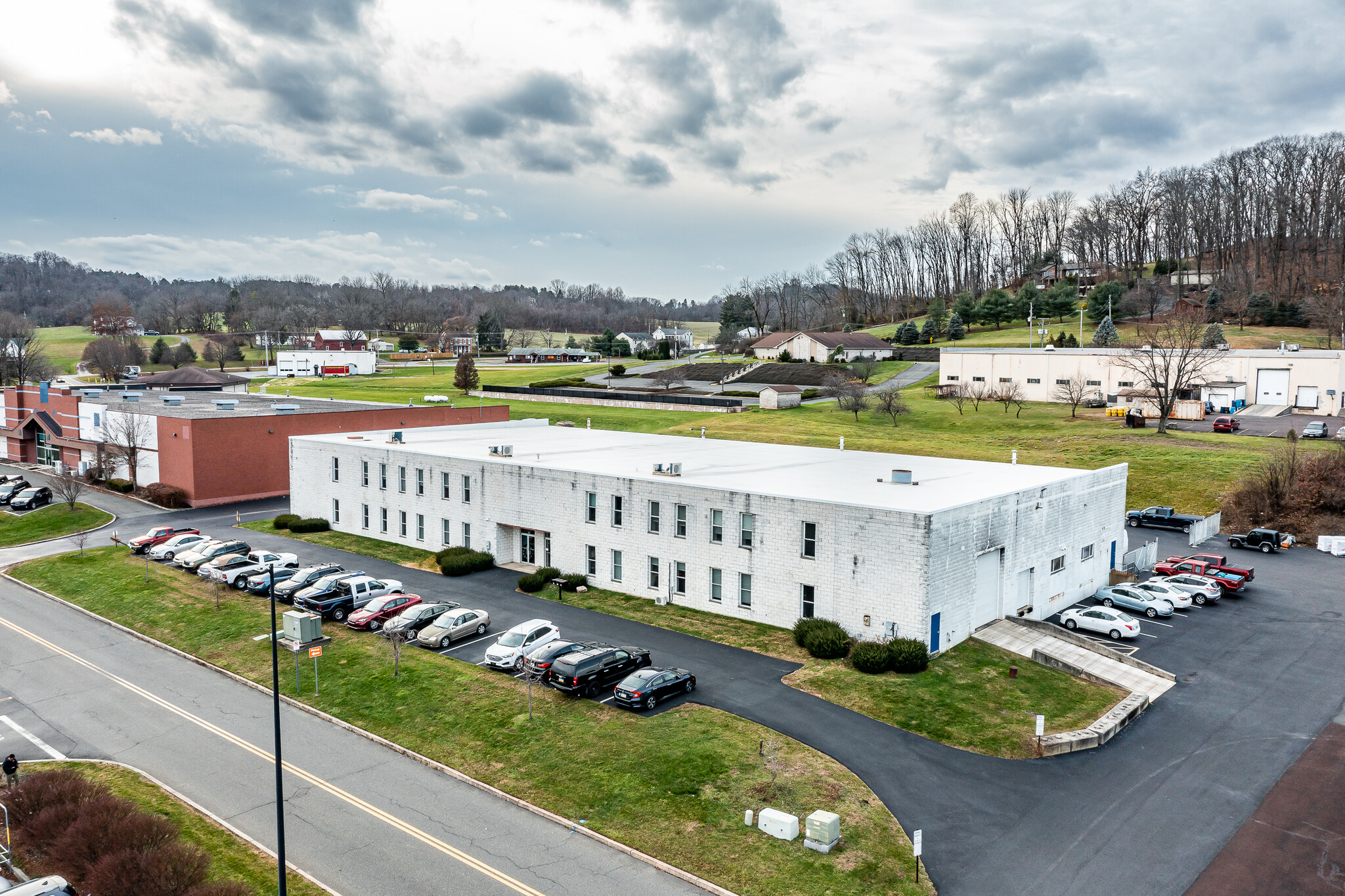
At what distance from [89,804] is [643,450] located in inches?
1311

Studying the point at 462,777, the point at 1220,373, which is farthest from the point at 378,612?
the point at 1220,373

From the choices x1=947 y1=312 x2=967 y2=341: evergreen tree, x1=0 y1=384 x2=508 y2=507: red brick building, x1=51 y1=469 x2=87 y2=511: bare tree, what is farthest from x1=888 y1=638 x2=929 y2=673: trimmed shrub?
x1=947 y1=312 x2=967 y2=341: evergreen tree

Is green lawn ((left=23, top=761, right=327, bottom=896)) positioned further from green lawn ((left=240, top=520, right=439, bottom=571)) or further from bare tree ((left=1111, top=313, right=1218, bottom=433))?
bare tree ((left=1111, top=313, right=1218, bottom=433))

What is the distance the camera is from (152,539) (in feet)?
151

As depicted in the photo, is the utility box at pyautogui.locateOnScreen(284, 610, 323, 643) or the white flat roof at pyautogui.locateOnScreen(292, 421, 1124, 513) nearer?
the utility box at pyautogui.locateOnScreen(284, 610, 323, 643)

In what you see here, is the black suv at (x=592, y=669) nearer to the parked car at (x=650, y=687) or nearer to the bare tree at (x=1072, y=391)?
the parked car at (x=650, y=687)

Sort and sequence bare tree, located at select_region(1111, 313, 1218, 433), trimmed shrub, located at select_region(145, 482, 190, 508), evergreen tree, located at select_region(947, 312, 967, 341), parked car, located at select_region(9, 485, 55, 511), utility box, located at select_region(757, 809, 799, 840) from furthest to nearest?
evergreen tree, located at select_region(947, 312, 967, 341), bare tree, located at select_region(1111, 313, 1218, 433), trimmed shrub, located at select_region(145, 482, 190, 508), parked car, located at select_region(9, 485, 55, 511), utility box, located at select_region(757, 809, 799, 840)

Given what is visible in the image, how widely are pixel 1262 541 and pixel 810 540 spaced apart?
32.9m

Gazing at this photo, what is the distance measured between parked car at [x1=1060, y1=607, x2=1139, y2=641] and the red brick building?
5375 cm

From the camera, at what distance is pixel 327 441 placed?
51.1 m

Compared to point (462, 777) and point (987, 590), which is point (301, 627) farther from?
point (987, 590)

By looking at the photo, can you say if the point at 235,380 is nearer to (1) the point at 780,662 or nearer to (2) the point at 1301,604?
(1) the point at 780,662

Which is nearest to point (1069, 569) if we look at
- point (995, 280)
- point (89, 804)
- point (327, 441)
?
point (89, 804)

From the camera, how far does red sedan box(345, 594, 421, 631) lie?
32.8m
